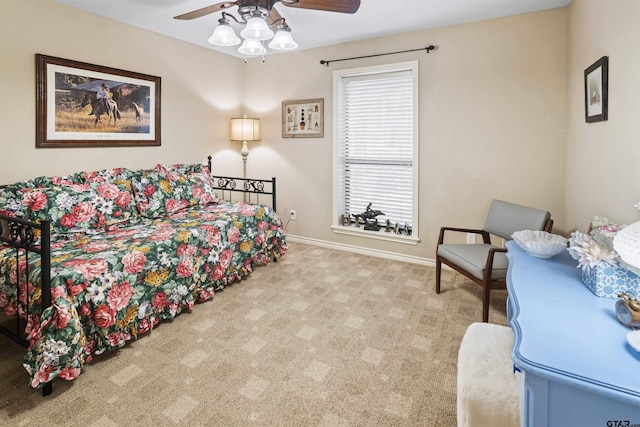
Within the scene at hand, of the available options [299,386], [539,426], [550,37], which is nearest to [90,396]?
[299,386]

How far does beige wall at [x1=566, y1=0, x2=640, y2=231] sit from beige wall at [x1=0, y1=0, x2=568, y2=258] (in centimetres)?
A: 25

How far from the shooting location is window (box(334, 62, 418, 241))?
3727 millimetres

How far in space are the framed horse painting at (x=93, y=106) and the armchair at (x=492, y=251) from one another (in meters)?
3.10

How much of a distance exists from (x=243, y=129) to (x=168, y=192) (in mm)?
1491

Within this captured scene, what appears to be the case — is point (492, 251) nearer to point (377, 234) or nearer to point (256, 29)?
point (377, 234)

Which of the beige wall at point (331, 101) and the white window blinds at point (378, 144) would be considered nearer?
the beige wall at point (331, 101)

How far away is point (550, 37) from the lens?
2.96m

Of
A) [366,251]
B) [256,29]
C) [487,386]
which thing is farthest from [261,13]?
[366,251]

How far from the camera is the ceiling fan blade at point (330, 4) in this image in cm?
213

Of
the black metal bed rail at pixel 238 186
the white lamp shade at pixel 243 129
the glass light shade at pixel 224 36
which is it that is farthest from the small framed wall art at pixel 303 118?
the glass light shade at pixel 224 36

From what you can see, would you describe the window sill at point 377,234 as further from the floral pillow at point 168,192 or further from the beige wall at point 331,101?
the floral pillow at point 168,192

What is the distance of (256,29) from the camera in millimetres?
2129

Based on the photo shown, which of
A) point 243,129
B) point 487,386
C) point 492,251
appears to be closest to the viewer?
point 487,386

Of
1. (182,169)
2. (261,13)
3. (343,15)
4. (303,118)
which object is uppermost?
(343,15)
